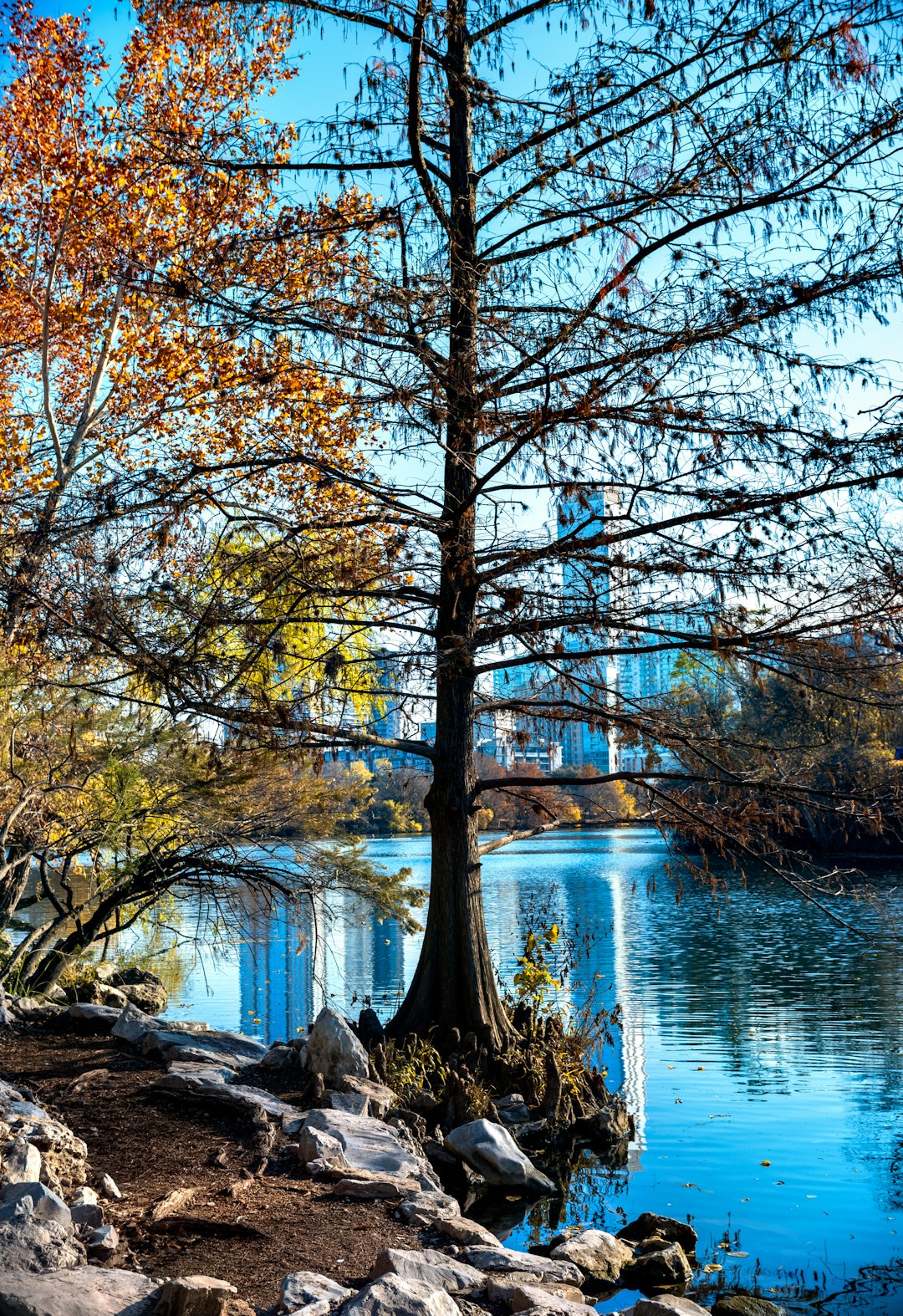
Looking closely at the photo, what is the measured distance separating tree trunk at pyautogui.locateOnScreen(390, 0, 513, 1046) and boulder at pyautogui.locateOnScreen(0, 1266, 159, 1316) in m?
4.78

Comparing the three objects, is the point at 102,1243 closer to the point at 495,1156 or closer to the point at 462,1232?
the point at 462,1232

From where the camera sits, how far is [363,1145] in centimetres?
558

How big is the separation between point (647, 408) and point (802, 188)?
158 cm

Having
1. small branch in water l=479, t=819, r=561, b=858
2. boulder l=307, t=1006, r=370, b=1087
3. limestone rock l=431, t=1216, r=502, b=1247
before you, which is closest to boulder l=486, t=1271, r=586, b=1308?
limestone rock l=431, t=1216, r=502, b=1247

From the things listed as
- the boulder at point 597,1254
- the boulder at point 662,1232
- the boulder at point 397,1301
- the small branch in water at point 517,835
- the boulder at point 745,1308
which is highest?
the small branch in water at point 517,835

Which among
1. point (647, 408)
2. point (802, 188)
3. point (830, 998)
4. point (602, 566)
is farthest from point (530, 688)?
point (830, 998)

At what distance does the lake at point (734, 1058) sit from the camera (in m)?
6.32

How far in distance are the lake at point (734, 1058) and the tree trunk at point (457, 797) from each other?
1.23 metres

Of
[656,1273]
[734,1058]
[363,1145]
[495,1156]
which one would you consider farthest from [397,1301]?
[734,1058]

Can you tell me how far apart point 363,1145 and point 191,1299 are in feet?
8.08

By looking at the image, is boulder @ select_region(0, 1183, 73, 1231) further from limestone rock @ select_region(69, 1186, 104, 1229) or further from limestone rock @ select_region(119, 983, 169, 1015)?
limestone rock @ select_region(119, 983, 169, 1015)

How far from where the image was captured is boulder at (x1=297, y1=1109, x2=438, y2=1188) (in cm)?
529

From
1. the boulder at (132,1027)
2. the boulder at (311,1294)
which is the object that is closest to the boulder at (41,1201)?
the boulder at (311,1294)

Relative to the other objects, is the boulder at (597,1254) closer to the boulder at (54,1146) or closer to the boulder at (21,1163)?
the boulder at (54,1146)
